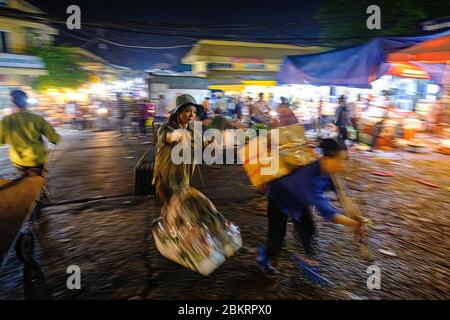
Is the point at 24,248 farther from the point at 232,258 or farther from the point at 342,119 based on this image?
the point at 342,119

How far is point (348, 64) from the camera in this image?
7.21m

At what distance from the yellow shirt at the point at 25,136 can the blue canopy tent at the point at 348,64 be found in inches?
237

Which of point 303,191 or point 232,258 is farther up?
point 303,191

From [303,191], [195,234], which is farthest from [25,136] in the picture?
[303,191]

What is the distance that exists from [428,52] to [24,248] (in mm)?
7162

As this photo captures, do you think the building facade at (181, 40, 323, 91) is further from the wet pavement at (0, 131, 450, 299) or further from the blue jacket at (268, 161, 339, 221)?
the blue jacket at (268, 161, 339, 221)

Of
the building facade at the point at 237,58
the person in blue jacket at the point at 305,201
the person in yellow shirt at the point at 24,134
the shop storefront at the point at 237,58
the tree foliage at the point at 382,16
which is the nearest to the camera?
the person in blue jacket at the point at 305,201

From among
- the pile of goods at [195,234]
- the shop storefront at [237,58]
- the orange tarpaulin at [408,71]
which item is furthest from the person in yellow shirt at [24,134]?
the shop storefront at [237,58]

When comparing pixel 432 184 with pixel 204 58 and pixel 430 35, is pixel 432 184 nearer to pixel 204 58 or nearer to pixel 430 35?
pixel 430 35

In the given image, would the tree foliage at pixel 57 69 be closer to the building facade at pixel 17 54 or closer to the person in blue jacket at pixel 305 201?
the building facade at pixel 17 54

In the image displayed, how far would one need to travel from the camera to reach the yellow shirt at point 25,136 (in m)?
4.20
